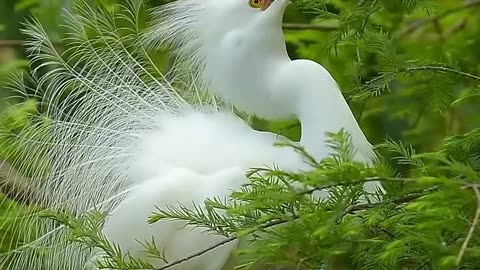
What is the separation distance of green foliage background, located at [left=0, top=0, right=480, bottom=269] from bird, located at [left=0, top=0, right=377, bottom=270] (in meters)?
0.06

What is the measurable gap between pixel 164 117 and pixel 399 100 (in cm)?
107

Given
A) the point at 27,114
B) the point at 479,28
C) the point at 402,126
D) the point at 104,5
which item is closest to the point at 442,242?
the point at 27,114

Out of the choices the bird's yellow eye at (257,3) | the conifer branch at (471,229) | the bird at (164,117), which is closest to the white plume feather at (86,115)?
the bird at (164,117)

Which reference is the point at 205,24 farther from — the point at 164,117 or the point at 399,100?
the point at 399,100

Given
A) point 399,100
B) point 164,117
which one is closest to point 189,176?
point 164,117

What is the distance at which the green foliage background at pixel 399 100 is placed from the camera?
0.75 meters

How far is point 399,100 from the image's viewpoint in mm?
2170

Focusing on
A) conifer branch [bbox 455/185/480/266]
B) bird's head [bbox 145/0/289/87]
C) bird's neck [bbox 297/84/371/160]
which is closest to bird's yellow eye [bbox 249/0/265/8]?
bird's head [bbox 145/0/289/87]

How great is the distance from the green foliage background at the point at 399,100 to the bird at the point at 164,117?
0.06 metres

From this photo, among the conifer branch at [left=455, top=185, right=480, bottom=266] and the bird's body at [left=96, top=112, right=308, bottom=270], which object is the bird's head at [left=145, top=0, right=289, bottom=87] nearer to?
the bird's body at [left=96, top=112, right=308, bottom=270]

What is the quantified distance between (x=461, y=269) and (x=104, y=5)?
871mm

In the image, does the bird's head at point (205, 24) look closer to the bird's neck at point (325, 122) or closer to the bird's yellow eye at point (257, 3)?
the bird's yellow eye at point (257, 3)

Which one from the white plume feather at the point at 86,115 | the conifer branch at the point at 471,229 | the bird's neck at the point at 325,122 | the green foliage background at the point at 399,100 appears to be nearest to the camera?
the conifer branch at the point at 471,229

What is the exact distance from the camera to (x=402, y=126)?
7.93ft
